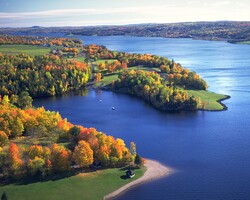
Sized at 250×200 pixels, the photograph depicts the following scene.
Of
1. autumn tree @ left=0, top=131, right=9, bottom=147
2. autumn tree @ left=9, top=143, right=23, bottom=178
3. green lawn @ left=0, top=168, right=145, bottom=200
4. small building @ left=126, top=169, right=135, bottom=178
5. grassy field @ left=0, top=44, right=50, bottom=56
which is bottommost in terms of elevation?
green lawn @ left=0, top=168, right=145, bottom=200

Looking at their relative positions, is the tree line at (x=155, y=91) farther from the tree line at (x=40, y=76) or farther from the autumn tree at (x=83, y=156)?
the autumn tree at (x=83, y=156)

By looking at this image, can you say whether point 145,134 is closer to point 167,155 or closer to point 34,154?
point 167,155

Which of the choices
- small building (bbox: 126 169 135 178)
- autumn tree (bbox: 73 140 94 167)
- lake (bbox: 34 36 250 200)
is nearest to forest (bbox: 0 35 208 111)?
lake (bbox: 34 36 250 200)

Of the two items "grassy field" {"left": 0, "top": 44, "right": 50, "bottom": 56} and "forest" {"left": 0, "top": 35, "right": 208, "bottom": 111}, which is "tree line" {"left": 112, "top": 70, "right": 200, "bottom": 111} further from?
"grassy field" {"left": 0, "top": 44, "right": 50, "bottom": 56}

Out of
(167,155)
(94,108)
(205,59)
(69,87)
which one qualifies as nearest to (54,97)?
(69,87)

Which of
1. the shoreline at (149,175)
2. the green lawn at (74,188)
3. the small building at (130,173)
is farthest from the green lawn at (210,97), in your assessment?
the green lawn at (74,188)

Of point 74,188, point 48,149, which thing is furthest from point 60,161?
point 74,188
